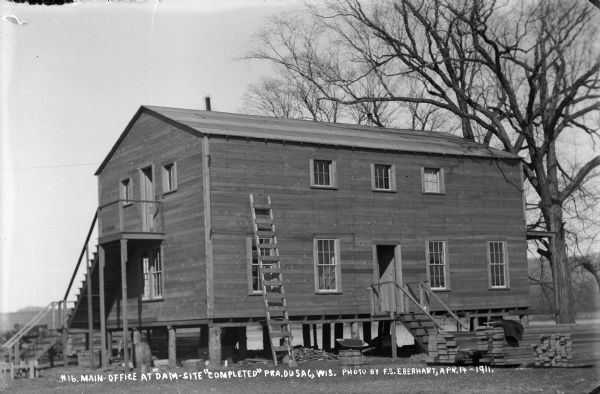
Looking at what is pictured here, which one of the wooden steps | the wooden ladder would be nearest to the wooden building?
the wooden steps

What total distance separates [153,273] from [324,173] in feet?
22.0

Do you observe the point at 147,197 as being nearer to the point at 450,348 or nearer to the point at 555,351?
the point at 450,348

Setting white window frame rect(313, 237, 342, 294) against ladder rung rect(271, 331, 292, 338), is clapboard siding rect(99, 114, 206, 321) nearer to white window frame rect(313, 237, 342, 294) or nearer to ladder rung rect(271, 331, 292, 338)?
ladder rung rect(271, 331, 292, 338)

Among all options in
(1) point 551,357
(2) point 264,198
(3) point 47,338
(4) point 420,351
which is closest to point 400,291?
(4) point 420,351

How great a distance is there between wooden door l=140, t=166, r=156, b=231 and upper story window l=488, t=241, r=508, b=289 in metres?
12.6

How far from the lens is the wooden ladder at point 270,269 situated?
27.8 meters

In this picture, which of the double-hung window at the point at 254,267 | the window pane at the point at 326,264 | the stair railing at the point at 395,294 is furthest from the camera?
the stair railing at the point at 395,294

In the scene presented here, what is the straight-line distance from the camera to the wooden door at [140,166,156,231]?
31.2 m

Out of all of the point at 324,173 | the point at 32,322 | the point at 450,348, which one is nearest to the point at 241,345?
the point at 324,173

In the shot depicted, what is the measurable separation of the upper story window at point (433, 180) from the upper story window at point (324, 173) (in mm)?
4066

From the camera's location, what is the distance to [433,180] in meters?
33.5

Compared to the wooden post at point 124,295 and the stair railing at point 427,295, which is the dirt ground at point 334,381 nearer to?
the wooden post at point 124,295

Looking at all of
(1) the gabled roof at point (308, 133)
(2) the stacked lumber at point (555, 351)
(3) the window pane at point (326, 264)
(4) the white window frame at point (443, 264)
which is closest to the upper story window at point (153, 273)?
(1) the gabled roof at point (308, 133)

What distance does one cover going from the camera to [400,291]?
3209cm
